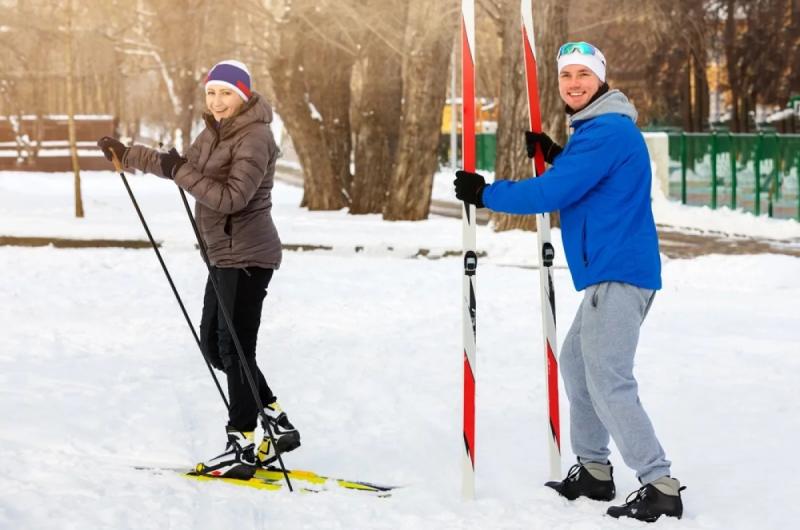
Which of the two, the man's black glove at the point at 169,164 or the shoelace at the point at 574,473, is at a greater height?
the man's black glove at the point at 169,164

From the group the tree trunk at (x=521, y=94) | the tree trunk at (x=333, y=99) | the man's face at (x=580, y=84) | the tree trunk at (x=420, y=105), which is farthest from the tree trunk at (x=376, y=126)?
the man's face at (x=580, y=84)

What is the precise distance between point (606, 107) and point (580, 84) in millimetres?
151

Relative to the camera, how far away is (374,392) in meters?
7.83

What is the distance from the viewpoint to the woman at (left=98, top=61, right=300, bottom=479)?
220 inches

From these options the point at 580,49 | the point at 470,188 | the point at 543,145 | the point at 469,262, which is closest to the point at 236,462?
the point at 469,262

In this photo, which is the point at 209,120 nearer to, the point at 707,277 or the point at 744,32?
the point at 707,277

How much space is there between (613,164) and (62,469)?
268 centimetres

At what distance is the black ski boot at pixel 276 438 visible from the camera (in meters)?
5.95

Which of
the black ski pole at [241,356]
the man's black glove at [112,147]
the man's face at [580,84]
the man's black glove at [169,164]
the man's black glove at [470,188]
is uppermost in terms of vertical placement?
the man's face at [580,84]

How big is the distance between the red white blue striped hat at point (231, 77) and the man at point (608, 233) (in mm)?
1093

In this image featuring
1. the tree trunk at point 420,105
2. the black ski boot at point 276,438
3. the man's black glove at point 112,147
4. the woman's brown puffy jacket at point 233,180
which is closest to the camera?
the woman's brown puffy jacket at point 233,180

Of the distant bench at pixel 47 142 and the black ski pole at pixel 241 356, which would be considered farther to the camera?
the distant bench at pixel 47 142

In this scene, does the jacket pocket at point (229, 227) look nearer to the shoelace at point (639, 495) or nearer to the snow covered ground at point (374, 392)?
the snow covered ground at point (374, 392)

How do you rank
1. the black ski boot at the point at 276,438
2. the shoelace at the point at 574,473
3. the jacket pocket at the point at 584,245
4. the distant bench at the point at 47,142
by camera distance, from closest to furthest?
the jacket pocket at the point at 584,245, the shoelace at the point at 574,473, the black ski boot at the point at 276,438, the distant bench at the point at 47,142
